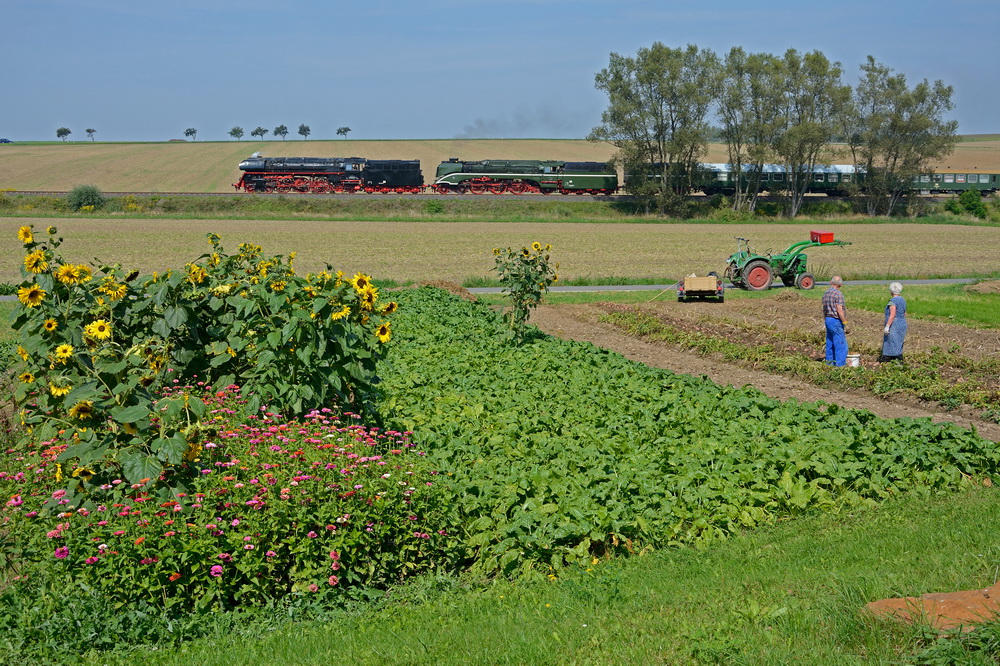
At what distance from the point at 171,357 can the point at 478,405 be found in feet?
12.5

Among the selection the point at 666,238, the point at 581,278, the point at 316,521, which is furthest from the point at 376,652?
the point at 666,238

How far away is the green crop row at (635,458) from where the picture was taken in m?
7.40

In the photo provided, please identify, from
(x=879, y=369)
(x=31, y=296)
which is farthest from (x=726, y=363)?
(x=31, y=296)

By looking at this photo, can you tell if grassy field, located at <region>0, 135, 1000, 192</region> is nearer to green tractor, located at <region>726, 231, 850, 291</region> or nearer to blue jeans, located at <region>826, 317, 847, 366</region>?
green tractor, located at <region>726, 231, 850, 291</region>

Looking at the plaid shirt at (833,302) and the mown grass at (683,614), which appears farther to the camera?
the plaid shirt at (833,302)

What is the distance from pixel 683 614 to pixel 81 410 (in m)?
4.72

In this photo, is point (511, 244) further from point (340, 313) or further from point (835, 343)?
point (340, 313)

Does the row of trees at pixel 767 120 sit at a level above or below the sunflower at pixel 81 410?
above

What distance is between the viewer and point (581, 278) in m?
32.6

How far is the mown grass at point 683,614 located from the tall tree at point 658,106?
64.9 metres

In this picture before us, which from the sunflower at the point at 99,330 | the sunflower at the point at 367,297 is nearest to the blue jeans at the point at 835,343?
the sunflower at the point at 367,297

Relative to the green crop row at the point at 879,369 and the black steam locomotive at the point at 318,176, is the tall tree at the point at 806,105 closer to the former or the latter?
the black steam locomotive at the point at 318,176

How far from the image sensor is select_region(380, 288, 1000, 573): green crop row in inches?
291

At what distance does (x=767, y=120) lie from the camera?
241 feet
